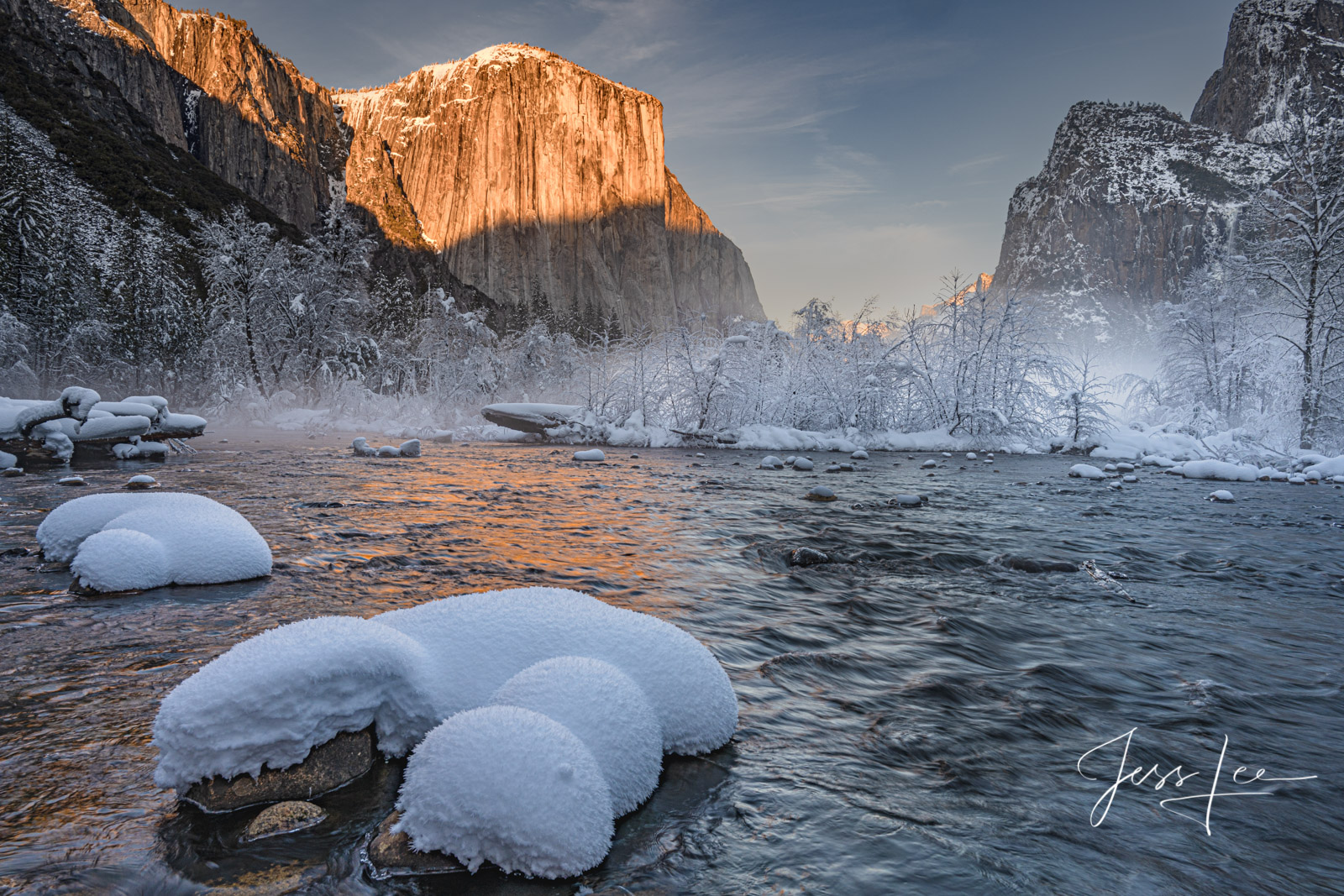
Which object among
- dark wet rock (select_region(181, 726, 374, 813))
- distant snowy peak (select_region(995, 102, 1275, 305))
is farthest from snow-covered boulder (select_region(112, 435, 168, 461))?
distant snowy peak (select_region(995, 102, 1275, 305))

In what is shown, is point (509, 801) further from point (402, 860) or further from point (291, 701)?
point (291, 701)

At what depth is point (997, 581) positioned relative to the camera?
4.96 metres

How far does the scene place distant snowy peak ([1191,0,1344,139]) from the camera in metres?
82.2

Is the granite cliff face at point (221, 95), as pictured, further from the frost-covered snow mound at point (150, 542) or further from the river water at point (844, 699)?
the river water at point (844, 699)

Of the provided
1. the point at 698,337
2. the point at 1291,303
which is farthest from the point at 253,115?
the point at 1291,303

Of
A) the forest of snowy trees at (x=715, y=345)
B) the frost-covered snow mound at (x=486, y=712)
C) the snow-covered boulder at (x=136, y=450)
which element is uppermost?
the forest of snowy trees at (x=715, y=345)

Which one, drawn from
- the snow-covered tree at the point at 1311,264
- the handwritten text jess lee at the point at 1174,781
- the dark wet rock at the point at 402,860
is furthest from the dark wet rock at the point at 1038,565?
the snow-covered tree at the point at 1311,264

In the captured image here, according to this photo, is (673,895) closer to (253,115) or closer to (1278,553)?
(1278,553)

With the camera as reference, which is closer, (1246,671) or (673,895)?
(673,895)

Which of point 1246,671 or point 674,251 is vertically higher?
point 674,251

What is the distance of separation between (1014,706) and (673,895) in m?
1.98

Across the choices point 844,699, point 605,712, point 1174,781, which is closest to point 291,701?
point 605,712

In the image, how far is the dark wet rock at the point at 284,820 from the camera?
167 cm

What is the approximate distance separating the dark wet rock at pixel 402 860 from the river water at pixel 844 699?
39mm
